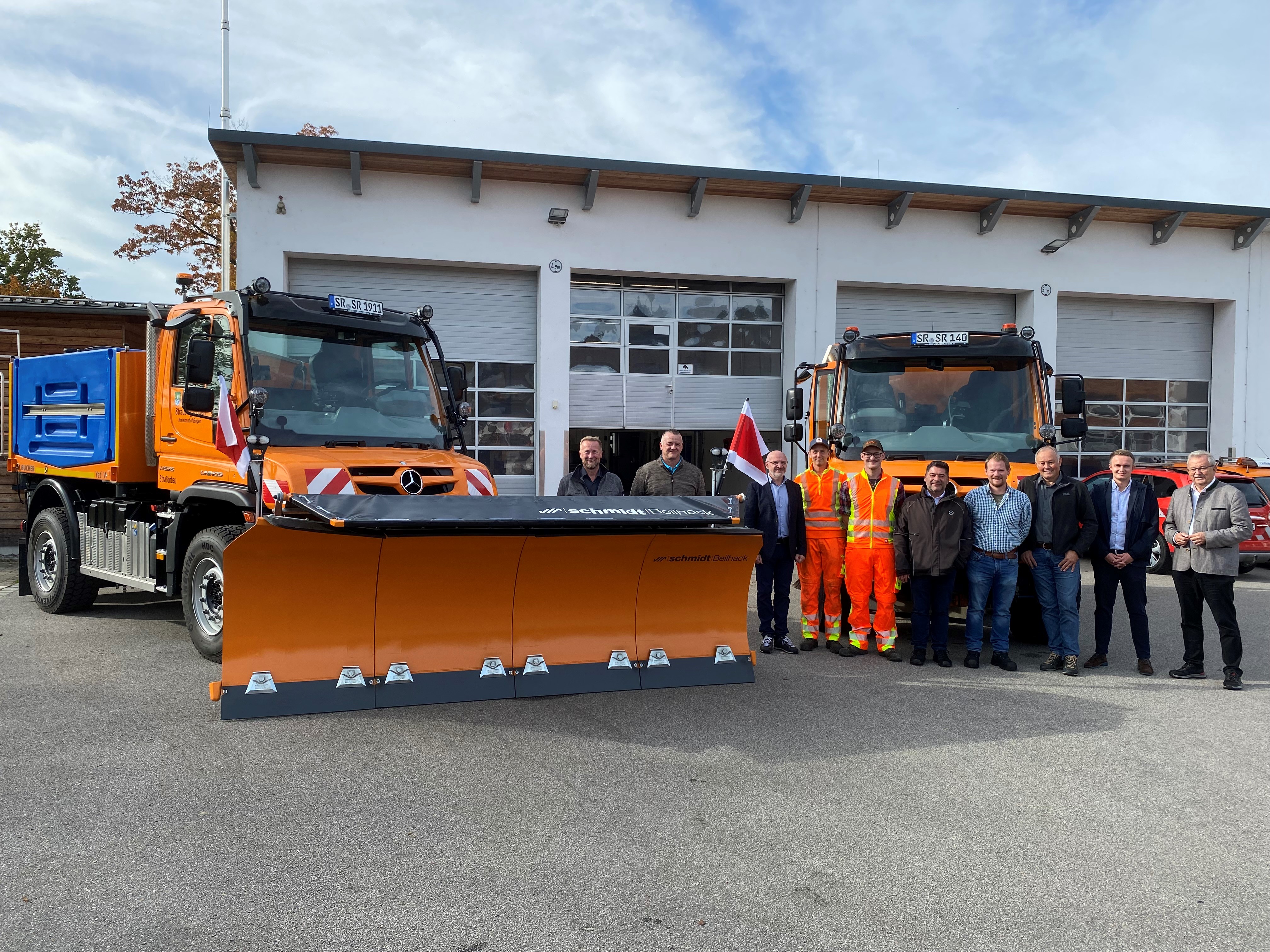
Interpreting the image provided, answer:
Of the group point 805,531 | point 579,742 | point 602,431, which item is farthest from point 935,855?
point 602,431

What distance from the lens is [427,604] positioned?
18.6 ft

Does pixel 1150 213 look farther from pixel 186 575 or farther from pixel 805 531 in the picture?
pixel 186 575

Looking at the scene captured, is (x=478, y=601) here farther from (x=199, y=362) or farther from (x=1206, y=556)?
(x=1206, y=556)

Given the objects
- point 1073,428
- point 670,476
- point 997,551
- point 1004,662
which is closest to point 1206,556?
point 997,551

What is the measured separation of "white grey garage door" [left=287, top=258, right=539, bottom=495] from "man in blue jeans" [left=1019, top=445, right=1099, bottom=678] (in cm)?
973

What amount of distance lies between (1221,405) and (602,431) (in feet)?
41.3

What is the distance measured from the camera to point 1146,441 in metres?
18.5

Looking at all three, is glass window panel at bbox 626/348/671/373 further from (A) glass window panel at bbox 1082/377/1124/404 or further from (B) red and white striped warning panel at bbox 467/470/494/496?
(B) red and white striped warning panel at bbox 467/470/494/496

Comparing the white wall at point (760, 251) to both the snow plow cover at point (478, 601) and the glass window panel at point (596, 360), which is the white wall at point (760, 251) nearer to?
the glass window panel at point (596, 360)

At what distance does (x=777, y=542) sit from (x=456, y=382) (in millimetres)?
3127

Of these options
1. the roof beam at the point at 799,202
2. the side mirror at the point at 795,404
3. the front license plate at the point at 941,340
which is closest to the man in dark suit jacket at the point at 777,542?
the side mirror at the point at 795,404

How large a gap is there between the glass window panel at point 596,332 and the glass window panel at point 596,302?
16 cm

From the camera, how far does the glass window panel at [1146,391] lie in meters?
18.2

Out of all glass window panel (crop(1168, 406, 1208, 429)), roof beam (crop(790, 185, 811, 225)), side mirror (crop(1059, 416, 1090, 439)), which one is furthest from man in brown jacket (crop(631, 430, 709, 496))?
glass window panel (crop(1168, 406, 1208, 429))
